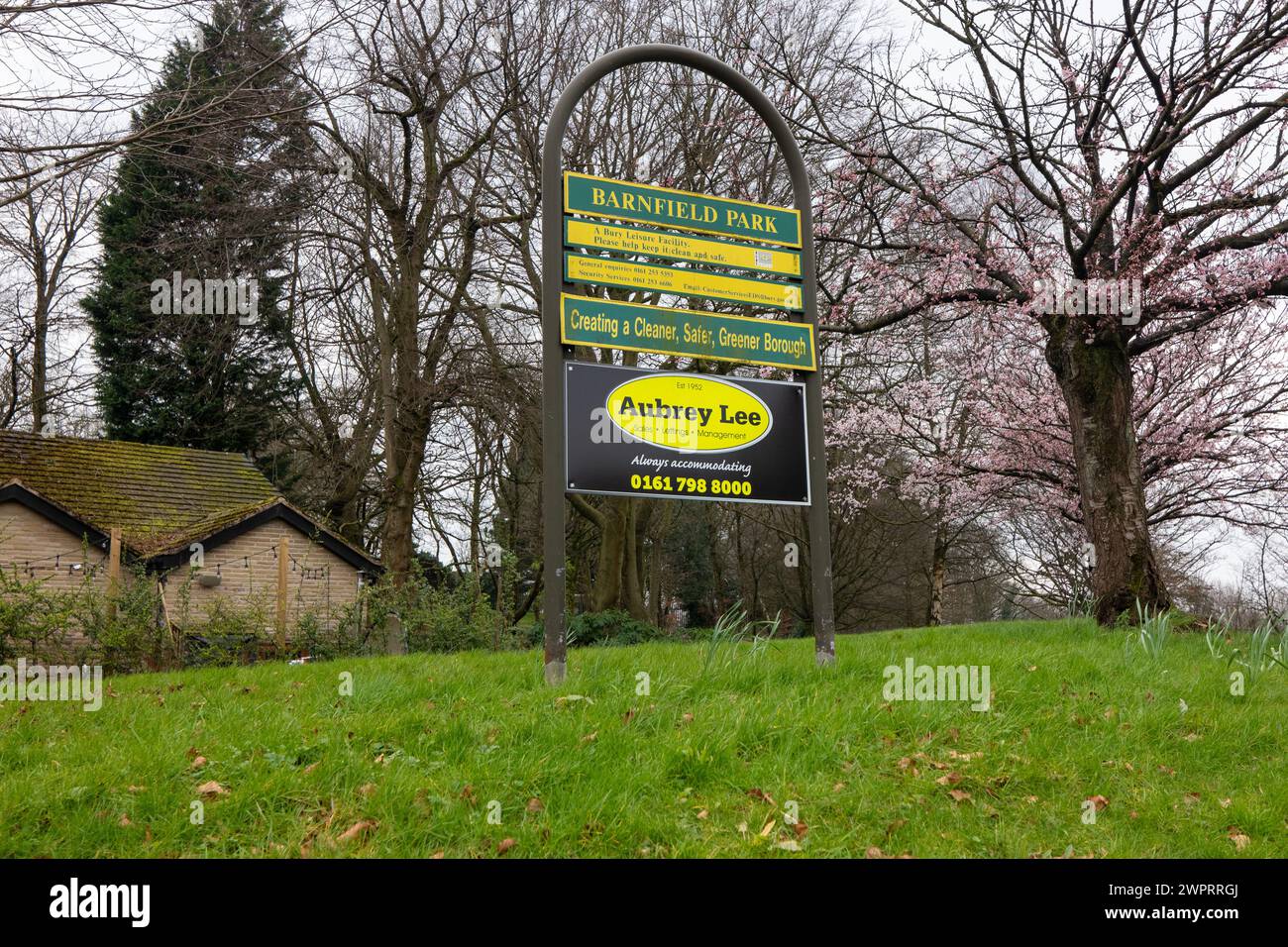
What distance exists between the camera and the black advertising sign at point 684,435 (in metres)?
7.02

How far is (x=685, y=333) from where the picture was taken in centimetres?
753

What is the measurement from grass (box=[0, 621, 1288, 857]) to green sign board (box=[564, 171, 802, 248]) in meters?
3.62

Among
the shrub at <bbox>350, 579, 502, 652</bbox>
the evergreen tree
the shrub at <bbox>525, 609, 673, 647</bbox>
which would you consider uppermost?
the evergreen tree

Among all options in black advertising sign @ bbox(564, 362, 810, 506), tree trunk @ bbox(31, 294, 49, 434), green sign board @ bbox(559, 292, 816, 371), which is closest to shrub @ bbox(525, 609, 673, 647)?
black advertising sign @ bbox(564, 362, 810, 506)

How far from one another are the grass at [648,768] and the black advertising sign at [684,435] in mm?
1405

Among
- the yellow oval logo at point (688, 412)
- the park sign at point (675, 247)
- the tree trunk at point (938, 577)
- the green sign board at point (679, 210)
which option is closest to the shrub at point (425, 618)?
the yellow oval logo at point (688, 412)

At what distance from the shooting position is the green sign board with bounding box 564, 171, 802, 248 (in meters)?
7.45

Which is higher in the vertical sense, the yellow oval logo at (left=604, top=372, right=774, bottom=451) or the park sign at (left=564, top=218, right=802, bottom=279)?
the park sign at (left=564, top=218, right=802, bottom=279)

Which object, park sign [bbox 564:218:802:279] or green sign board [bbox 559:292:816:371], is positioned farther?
park sign [bbox 564:218:802:279]

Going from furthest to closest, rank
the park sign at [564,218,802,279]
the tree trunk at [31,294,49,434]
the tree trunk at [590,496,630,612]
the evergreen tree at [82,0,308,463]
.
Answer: the tree trunk at [31,294,49,434] → the tree trunk at [590,496,630,612] → the evergreen tree at [82,0,308,463] → the park sign at [564,218,802,279]

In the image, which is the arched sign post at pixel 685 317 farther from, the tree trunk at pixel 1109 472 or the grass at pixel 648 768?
the tree trunk at pixel 1109 472

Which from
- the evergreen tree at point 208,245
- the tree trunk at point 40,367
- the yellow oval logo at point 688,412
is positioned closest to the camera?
the yellow oval logo at point 688,412

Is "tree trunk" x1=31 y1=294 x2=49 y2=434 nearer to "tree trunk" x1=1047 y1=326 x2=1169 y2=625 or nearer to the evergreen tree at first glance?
the evergreen tree
